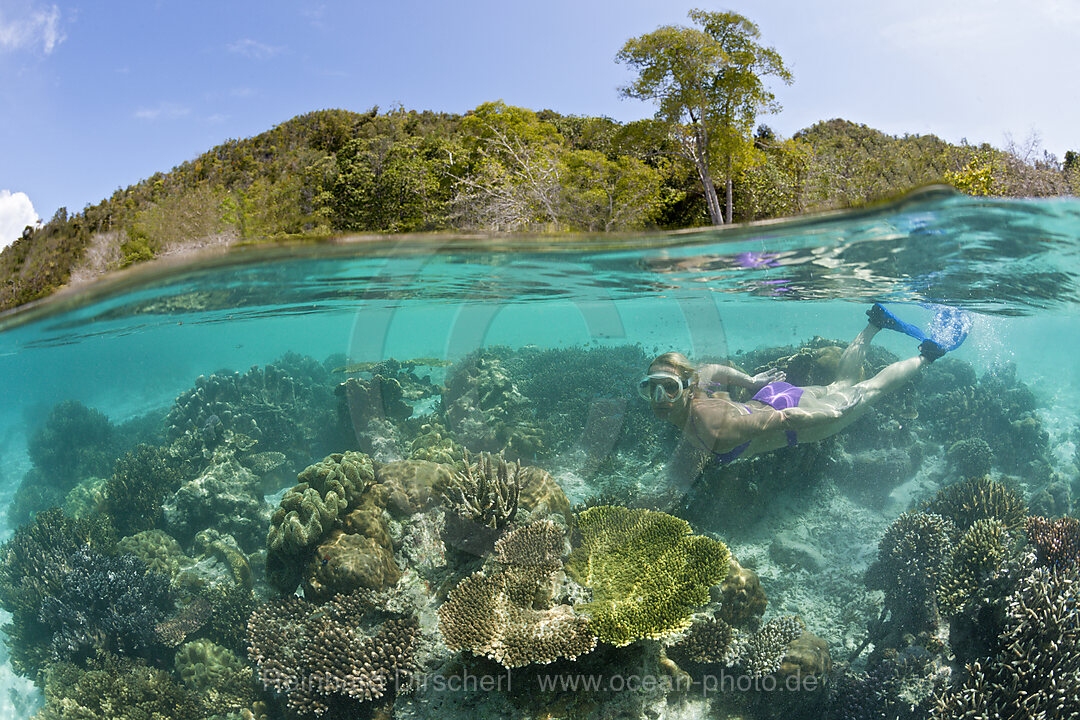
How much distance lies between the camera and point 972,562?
588 cm

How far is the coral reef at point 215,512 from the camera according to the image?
28.0ft

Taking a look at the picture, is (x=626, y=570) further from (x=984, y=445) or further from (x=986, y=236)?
(x=986, y=236)

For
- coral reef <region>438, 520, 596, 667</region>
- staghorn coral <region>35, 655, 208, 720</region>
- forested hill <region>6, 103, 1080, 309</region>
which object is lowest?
staghorn coral <region>35, 655, 208, 720</region>

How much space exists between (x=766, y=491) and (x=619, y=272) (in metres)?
6.23

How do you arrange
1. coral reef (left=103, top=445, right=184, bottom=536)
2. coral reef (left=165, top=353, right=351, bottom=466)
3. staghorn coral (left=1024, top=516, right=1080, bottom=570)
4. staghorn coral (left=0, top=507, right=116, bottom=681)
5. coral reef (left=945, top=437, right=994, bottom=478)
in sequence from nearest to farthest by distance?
staghorn coral (left=1024, top=516, right=1080, bottom=570) < staghorn coral (left=0, top=507, right=116, bottom=681) < coral reef (left=103, top=445, right=184, bottom=536) < coral reef (left=945, top=437, right=994, bottom=478) < coral reef (left=165, top=353, right=351, bottom=466)

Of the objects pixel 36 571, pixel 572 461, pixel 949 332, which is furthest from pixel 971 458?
pixel 36 571

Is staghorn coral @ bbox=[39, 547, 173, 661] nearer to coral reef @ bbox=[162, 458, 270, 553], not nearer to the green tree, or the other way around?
coral reef @ bbox=[162, 458, 270, 553]

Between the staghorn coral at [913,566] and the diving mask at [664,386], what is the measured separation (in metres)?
3.23

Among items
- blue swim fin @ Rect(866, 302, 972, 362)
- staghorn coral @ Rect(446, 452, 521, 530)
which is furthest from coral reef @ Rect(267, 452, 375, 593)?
blue swim fin @ Rect(866, 302, 972, 362)

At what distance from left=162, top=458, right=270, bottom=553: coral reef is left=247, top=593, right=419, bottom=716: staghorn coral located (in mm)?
Result: 3280

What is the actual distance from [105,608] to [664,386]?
781 cm

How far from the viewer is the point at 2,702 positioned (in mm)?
7641

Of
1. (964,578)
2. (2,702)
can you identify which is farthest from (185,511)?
(964,578)

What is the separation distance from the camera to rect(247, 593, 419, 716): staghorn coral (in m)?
4.95
